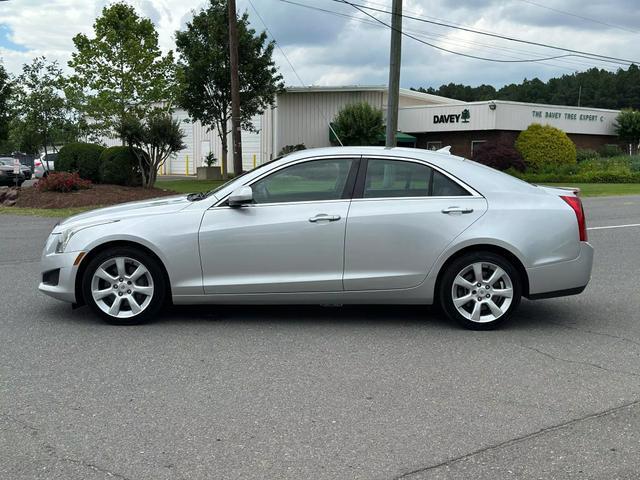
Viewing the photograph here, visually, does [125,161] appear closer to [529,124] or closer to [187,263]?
[187,263]

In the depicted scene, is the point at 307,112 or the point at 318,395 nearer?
the point at 318,395

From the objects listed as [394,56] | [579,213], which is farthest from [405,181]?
[394,56]

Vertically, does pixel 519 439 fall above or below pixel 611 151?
below

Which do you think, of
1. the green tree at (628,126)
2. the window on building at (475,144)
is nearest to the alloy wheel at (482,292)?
the window on building at (475,144)

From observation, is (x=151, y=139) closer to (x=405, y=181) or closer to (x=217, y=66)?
(x=217, y=66)

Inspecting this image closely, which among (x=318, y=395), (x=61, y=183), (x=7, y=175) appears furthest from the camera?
(x=7, y=175)

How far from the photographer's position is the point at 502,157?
1404 inches

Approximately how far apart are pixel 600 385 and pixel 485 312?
1.47 m

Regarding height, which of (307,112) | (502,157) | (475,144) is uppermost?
(307,112)

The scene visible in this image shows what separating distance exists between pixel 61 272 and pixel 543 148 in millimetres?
35767

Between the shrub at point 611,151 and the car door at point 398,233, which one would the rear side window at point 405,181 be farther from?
the shrub at point 611,151

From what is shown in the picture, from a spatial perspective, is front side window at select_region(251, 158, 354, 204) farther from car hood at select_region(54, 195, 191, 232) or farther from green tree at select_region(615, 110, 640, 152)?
green tree at select_region(615, 110, 640, 152)

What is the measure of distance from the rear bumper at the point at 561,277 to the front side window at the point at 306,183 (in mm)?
1870

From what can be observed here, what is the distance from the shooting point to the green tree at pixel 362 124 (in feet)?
124
